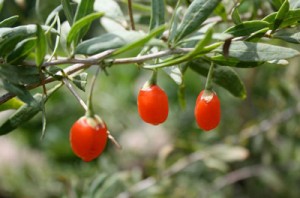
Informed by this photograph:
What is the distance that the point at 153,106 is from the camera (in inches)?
58.7

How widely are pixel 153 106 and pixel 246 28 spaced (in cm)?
31

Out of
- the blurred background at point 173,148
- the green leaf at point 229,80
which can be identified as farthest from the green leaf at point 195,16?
the blurred background at point 173,148

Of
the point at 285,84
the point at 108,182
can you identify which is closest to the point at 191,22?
the point at 108,182

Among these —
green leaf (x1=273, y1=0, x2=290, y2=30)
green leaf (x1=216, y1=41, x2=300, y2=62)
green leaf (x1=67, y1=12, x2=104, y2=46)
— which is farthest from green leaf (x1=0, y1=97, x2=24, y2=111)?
green leaf (x1=273, y1=0, x2=290, y2=30)

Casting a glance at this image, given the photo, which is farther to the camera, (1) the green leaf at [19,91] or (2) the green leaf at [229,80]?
(2) the green leaf at [229,80]

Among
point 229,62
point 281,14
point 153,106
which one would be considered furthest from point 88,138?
point 281,14

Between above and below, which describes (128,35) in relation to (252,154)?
above

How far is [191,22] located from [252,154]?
2441mm

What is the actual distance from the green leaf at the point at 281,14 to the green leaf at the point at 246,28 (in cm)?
3

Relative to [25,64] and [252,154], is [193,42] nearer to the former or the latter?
[25,64]

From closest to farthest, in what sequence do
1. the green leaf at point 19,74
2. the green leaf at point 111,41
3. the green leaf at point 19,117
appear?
1. the green leaf at point 111,41
2. the green leaf at point 19,74
3. the green leaf at point 19,117

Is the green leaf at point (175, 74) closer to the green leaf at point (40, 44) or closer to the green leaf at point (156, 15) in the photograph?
the green leaf at point (156, 15)

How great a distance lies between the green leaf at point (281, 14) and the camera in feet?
4.86

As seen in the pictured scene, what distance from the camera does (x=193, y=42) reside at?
149cm
